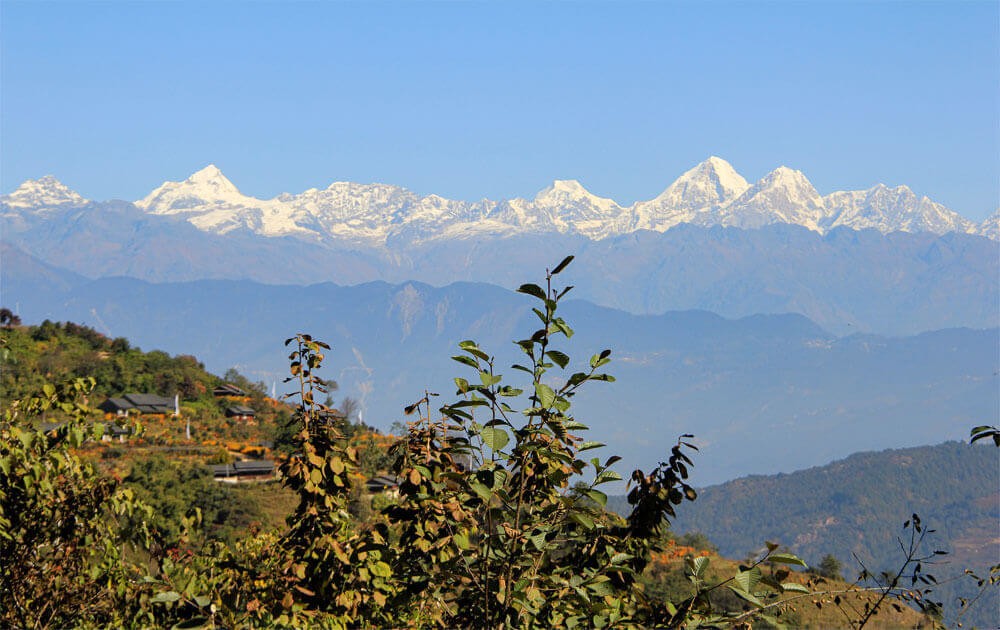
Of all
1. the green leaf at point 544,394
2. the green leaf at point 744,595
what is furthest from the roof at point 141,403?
the green leaf at point 744,595

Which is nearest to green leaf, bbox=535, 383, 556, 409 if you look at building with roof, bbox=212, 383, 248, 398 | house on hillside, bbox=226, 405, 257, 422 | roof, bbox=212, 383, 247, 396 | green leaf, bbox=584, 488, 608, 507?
green leaf, bbox=584, 488, 608, 507

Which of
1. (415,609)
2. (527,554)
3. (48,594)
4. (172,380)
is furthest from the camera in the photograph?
(172,380)

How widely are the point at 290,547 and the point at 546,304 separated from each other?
12.1 feet

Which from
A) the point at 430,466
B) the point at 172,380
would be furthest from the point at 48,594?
the point at 172,380

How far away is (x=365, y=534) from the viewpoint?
22.4 ft

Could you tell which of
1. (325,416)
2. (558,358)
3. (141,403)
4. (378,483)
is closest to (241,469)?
(378,483)

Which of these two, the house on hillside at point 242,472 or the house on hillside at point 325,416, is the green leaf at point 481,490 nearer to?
the house on hillside at point 325,416

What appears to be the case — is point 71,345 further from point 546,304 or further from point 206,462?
point 546,304

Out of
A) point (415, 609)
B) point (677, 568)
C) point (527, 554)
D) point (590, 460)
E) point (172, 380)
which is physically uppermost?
point (172, 380)

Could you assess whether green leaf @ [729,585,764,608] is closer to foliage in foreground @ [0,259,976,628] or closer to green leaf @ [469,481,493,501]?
foliage in foreground @ [0,259,976,628]

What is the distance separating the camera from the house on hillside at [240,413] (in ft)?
256

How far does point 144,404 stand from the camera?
73.0m

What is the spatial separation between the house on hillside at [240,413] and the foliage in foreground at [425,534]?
230ft

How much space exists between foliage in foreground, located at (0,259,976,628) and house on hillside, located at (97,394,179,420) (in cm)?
6475
